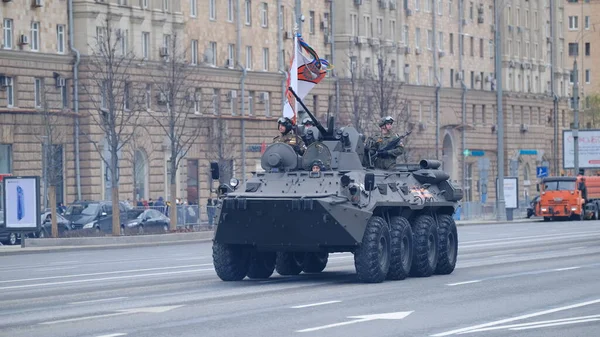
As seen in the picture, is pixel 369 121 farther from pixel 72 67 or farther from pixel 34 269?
pixel 34 269

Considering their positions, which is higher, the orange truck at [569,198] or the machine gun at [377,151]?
the machine gun at [377,151]

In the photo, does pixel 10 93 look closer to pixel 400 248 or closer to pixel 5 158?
pixel 5 158

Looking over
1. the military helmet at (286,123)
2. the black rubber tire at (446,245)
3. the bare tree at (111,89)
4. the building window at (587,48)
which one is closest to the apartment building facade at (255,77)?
the bare tree at (111,89)

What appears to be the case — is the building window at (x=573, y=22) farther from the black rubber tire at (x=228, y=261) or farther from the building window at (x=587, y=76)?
the black rubber tire at (x=228, y=261)

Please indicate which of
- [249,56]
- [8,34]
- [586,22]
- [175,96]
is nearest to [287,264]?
[175,96]

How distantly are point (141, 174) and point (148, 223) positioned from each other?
13.9 m

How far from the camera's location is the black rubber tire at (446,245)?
78.2ft

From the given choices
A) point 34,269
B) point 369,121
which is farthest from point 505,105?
point 34,269

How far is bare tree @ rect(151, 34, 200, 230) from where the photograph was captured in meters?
52.1

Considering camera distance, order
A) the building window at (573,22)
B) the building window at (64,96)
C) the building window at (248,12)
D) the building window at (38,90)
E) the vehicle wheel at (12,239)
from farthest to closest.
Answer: the building window at (573,22)
the building window at (248,12)
the building window at (64,96)
the building window at (38,90)
the vehicle wheel at (12,239)

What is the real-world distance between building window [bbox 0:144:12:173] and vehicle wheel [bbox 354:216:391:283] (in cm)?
3436

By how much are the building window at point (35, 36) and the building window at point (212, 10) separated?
1199cm

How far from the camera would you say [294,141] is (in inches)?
880

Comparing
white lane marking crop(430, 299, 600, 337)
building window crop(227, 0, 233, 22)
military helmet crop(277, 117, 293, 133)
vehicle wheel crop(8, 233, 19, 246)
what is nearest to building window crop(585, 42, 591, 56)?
building window crop(227, 0, 233, 22)
